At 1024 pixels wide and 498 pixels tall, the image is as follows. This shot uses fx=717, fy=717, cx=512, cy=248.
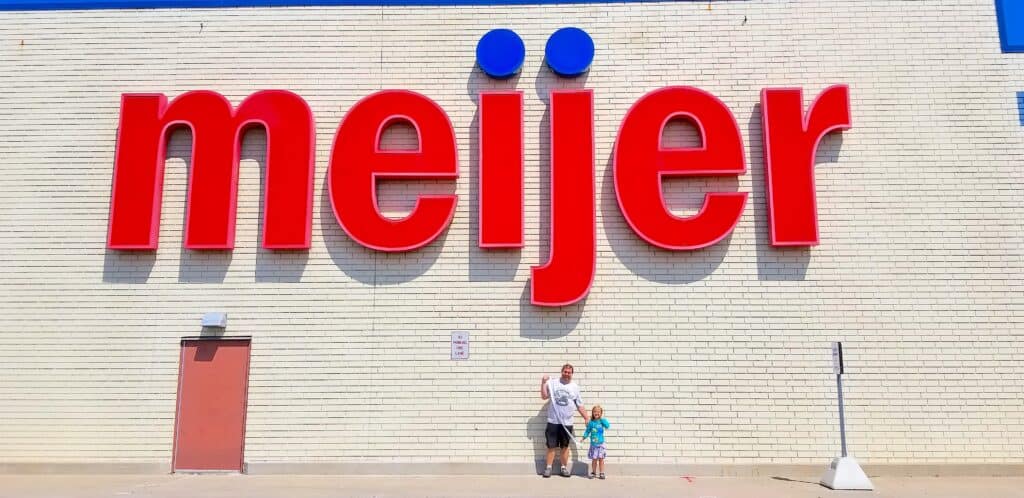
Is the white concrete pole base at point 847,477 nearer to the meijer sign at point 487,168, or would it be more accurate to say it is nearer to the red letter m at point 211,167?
the meijer sign at point 487,168

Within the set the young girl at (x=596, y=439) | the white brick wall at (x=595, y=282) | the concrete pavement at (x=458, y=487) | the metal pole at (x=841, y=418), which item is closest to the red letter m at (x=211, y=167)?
the white brick wall at (x=595, y=282)

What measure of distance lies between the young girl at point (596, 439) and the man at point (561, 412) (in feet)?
0.67

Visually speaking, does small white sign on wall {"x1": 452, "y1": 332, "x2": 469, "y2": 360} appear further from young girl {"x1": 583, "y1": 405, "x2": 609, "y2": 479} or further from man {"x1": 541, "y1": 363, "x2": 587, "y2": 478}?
young girl {"x1": 583, "y1": 405, "x2": 609, "y2": 479}

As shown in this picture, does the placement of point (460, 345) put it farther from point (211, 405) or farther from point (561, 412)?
point (211, 405)

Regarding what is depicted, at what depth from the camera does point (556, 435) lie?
970cm

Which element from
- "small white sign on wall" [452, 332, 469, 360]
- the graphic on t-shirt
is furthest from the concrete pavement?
"small white sign on wall" [452, 332, 469, 360]

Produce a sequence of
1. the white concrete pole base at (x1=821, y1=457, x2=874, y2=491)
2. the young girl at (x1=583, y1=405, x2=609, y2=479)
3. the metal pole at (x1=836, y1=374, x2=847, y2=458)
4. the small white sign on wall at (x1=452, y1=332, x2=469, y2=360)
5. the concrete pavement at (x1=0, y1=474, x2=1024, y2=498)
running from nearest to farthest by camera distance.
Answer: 1. the concrete pavement at (x1=0, y1=474, x2=1024, y2=498)
2. the white concrete pole base at (x1=821, y1=457, x2=874, y2=491)
3. the metal pole at (x1=836, y1=374, x2=847, y2=458)
4. the young girl at (x1=583, y1=405, x2=609, y2=479)
5. the small white sign on wall at (x1=452, y1=332, x2=469, y2=360)

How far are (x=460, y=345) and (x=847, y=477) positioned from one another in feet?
17.4

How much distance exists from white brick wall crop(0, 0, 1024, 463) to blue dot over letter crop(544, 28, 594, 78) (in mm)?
271

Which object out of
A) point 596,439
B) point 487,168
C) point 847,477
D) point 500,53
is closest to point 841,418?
point 847,477

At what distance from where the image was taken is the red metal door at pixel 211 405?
1014 centimetres

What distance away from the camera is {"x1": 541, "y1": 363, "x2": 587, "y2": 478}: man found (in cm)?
968

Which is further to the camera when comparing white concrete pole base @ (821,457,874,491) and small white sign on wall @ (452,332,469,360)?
small white sign on wall @ (452,332,469,360)

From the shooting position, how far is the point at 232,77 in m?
11.3
